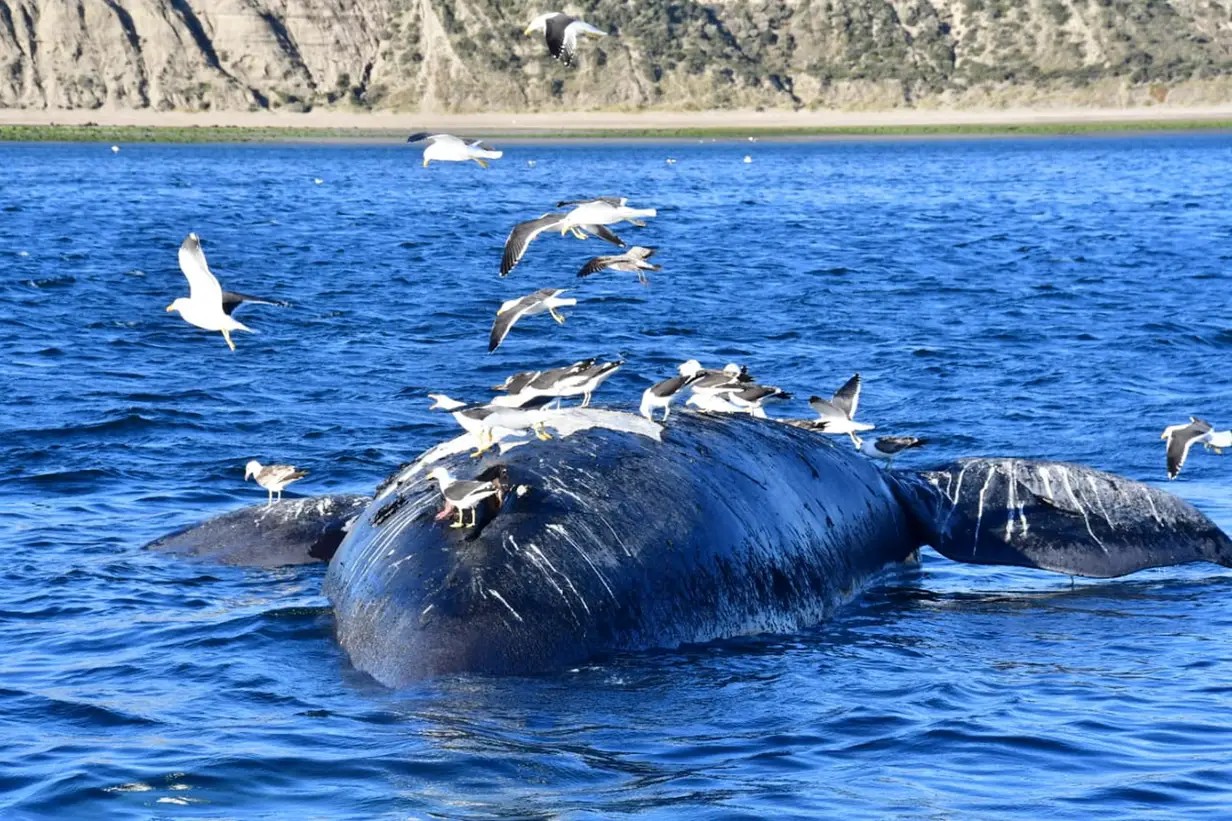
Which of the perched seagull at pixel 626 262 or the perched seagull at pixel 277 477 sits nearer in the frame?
the perched seagull at pixel 626 262

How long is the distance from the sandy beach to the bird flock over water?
4648 inches

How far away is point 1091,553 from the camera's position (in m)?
12.4

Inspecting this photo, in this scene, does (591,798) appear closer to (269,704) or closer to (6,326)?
(269,704)

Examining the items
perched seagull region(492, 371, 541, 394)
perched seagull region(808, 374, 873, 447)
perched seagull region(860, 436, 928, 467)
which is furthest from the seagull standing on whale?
perched seagull region(808, 374, 873, 447)

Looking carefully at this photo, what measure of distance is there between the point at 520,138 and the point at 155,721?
416 ft

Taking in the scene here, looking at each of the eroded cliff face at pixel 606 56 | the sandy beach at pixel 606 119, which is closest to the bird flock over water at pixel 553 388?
the sandy beach at pixel 606 119

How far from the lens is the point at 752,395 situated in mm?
12773

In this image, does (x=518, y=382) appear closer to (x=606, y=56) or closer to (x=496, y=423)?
(x=496, y=423)

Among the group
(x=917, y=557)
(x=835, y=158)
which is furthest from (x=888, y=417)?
(x=835, y=158)

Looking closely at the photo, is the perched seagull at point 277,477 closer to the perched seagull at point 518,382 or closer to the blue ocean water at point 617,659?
the blue ocean water at point 617,659

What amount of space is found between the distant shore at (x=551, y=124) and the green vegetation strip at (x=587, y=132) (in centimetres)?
7

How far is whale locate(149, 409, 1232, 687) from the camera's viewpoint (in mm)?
9508

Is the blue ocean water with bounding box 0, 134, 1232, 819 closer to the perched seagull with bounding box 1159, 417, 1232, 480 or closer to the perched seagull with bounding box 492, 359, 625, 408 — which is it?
the perched seagull with bounding box 492, 359, 625, 408

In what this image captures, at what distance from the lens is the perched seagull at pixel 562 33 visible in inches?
593
